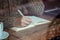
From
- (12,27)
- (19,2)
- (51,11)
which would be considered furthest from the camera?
(51,11)

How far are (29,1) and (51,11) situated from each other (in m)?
0.39

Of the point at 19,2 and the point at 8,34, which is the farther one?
the point at 19,2

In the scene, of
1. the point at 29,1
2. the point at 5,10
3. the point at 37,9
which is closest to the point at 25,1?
the point at 29,1

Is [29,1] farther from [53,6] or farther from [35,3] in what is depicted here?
[53,6]

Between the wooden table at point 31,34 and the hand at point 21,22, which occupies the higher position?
the hand at point 21,22

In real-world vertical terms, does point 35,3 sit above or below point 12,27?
above

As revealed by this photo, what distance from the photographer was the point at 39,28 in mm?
1273

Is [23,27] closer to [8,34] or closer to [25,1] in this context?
[8,34]

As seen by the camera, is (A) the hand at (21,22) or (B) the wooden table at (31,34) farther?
(A) the hand at (21,22)

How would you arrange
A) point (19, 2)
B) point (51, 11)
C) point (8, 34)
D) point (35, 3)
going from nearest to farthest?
1. point (8, 34)
2. point (19, 2)
3. point (35, 3)
4. point (51, 11)

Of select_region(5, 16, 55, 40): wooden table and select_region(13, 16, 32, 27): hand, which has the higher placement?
select_region(13, 16, 32, 27): hand

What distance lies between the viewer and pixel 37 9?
5.42ft

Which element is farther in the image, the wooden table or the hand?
the hand

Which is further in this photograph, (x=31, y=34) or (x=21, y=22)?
(x=21, y=22)
